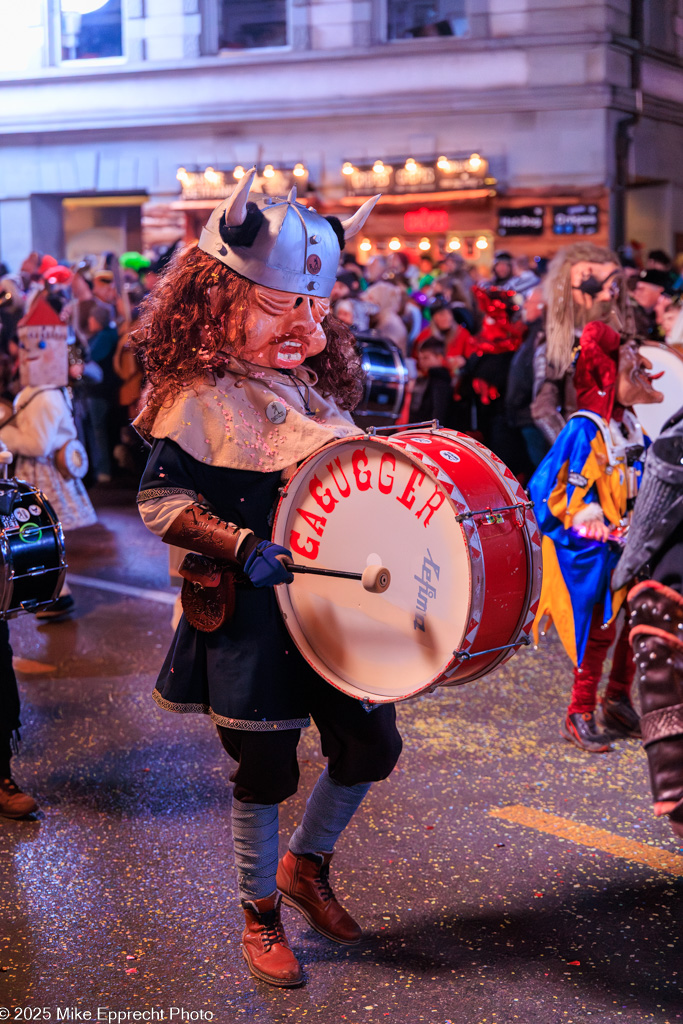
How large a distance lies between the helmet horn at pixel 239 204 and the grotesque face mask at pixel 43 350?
4054mm

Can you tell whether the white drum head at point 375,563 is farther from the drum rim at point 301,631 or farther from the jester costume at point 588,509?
the jester costume at point 588,509

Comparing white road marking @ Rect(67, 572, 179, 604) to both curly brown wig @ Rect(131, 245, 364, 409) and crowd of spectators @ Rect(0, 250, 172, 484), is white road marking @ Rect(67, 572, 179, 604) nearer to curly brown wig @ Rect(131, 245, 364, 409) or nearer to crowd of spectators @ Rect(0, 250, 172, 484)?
crowd of spectators @ Rect(0, 250, 172, 484)

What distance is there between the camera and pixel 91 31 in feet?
63.6

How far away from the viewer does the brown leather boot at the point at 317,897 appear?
3.15 metres

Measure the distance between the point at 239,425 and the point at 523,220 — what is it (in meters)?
15.9

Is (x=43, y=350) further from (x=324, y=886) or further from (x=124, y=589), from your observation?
(x=324, y=886)

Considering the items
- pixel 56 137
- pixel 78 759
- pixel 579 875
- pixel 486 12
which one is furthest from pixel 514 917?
pixel 56 137

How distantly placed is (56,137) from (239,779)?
1968 centimetres

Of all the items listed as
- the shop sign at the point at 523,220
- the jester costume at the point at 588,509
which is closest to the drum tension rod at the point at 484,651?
the jester costume at the point at 588,509

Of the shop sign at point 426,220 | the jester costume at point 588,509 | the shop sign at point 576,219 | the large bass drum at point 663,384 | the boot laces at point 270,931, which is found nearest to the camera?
the boot laces at point 270,931

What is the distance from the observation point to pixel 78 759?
4574 millimetres

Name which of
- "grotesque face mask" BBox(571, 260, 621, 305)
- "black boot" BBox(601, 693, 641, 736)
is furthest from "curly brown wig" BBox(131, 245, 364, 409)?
"grotesque face mask" BBox(571, 260, 621, 305)

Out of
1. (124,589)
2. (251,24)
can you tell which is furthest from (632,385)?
(251,24)

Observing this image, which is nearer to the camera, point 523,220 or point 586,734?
point 586,734
